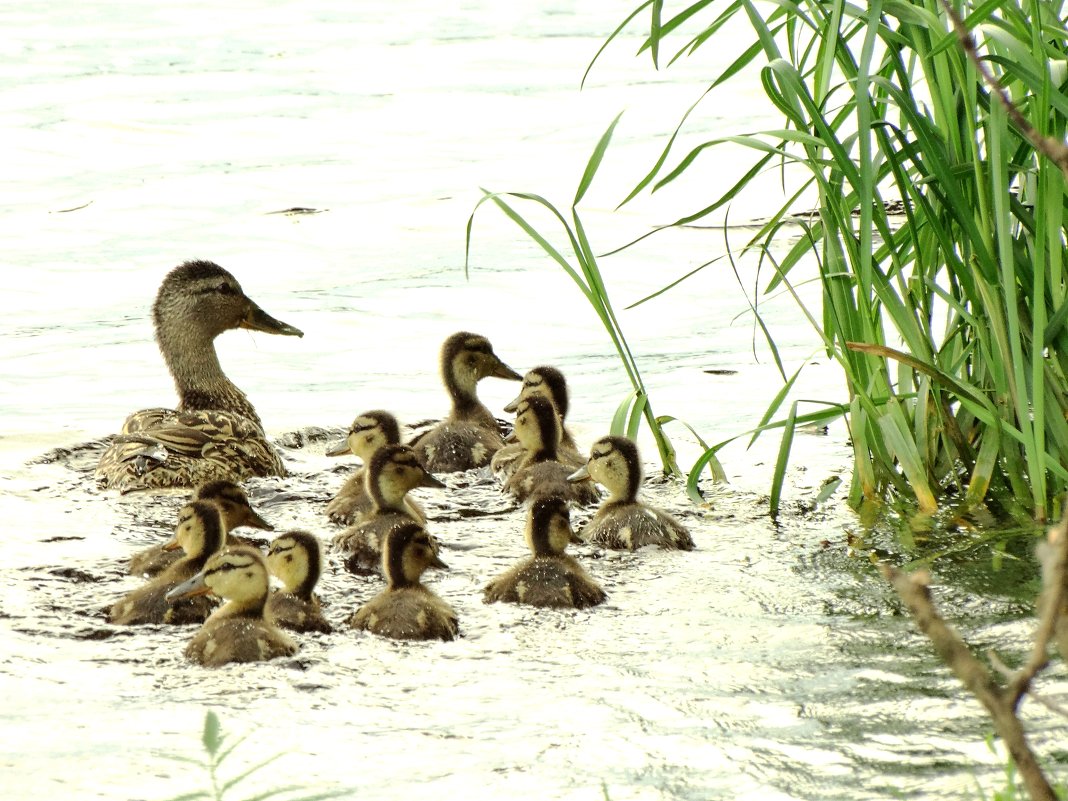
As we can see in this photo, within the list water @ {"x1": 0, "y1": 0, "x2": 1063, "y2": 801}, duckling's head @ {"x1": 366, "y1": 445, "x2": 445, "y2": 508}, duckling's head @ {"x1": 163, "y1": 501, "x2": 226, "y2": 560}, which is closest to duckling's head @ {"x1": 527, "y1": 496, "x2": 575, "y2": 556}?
water @ {"x1": 0, "y1": 0, "x2": 1063, "y2": 801}

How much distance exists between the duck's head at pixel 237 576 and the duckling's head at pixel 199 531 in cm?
28

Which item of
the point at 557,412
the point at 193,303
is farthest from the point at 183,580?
A: the point at 193,303

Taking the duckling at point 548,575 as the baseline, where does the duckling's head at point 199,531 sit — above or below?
above

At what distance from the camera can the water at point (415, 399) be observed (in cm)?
343

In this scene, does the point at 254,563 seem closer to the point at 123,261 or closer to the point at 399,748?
the point at 399,748

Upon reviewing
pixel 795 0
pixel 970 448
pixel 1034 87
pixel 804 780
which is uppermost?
pixel 795 0

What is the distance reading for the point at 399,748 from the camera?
344cm

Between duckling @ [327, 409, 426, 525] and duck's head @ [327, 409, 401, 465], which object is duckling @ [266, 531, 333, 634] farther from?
duck's head @ [327, 409, 401, 465]

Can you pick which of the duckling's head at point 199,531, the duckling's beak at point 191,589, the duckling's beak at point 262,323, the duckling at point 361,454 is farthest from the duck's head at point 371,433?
the duckling's beak at point 191,589

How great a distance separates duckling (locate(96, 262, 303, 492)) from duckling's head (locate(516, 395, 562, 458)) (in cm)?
94

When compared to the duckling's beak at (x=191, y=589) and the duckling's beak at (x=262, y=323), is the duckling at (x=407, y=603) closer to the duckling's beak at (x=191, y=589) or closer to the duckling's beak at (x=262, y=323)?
the duckling's beak at (x=191, y=589)

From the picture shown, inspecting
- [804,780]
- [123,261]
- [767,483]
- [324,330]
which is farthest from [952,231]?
[123,261]

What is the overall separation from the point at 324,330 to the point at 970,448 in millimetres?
3596

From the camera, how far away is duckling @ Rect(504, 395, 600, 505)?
552 centimetres
